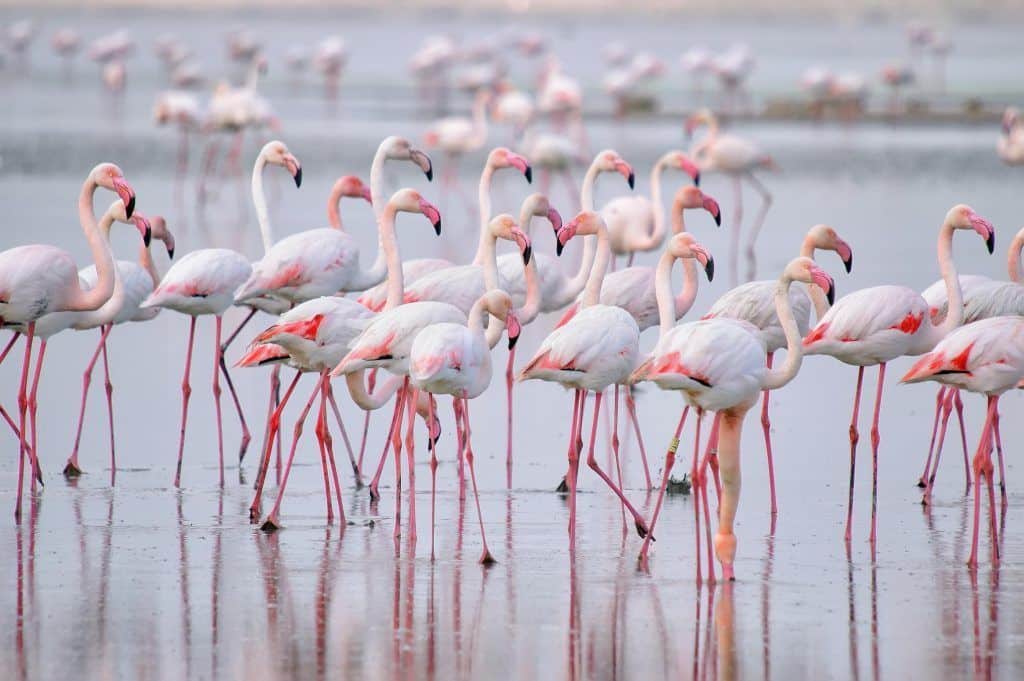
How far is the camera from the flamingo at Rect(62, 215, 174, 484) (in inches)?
349

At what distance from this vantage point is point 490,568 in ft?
23.8

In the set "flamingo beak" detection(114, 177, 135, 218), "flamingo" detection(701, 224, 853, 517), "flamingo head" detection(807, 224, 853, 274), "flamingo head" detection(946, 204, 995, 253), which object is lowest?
"flamingo" detection(701, 224, 853, 517)

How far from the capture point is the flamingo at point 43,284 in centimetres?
824

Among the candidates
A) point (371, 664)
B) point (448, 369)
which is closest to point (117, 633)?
point (371, 664)

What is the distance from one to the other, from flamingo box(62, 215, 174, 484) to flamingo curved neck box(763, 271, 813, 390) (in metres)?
Result: 3.01

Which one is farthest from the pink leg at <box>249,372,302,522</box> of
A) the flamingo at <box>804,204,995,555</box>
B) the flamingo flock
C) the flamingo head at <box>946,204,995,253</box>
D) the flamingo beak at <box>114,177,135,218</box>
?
the flamingo head at <box>946,204,995,253</box>

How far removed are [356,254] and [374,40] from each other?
59066mm

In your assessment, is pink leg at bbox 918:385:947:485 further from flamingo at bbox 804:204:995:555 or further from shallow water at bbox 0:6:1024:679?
flamingo at bbox 804:204:995:555

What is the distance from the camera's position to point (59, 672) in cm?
584

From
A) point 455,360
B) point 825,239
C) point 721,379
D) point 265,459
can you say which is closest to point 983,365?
point 721,379

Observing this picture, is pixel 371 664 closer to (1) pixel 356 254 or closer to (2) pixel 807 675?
(2) pixel 807 675

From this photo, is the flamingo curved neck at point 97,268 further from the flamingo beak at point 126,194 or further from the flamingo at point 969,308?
the flamingo at point 969,308

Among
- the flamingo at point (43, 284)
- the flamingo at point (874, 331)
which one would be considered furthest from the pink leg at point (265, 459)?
the flamingo at point (874, 331)

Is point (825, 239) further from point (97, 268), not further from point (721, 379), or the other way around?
point (97, 268)
